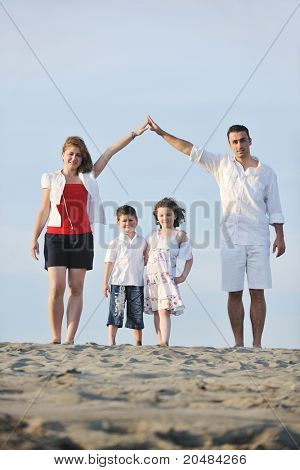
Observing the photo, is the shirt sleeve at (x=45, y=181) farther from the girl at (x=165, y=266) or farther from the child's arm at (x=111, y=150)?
the girl at (x=165, y=266)

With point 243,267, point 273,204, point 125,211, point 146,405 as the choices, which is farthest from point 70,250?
point 146,405

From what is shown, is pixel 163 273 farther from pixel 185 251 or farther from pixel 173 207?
pixel 173 207

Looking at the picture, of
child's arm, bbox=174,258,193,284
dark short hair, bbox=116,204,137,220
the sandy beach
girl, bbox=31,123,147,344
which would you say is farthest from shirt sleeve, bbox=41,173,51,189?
the sandy beach

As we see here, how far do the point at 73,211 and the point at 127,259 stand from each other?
0.86 m

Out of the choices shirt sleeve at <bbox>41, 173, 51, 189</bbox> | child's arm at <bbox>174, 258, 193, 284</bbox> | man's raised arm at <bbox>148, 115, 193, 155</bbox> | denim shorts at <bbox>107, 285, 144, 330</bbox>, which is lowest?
denim shorts at <bbox>107, 285, 144, 330</bbox>

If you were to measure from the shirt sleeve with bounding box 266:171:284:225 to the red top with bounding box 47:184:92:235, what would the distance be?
5.45 ft

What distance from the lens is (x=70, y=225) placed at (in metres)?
6.75

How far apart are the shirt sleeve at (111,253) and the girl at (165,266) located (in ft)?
1.07

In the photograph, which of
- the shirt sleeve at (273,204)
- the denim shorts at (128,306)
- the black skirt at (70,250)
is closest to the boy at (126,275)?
the denim shorts at (128,306)

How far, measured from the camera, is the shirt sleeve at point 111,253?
24.4 feet

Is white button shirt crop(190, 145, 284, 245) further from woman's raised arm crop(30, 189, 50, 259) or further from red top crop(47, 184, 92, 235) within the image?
woman's raised arm crop(30, 189, 50, 259)

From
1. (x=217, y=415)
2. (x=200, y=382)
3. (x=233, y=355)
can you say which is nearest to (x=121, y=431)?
(x=217, y=415)

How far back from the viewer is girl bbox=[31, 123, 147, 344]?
676 cm
